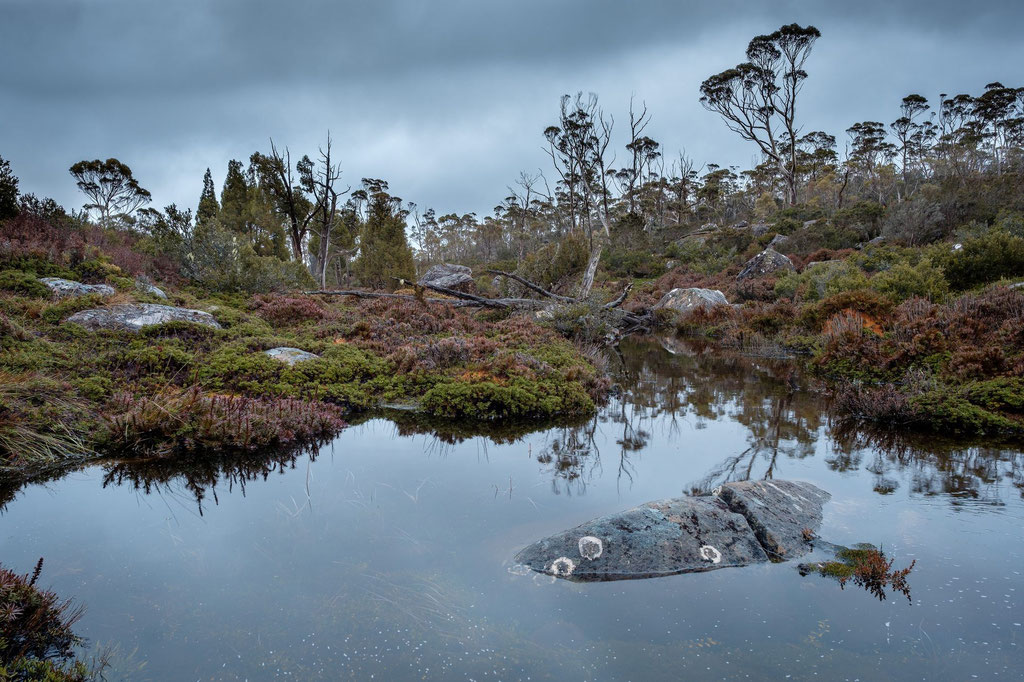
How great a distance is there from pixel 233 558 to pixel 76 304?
8520 mm

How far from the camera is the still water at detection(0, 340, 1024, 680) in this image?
9.87 ft

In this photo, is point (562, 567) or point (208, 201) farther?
point (208, 201)

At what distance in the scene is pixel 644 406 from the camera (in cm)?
906

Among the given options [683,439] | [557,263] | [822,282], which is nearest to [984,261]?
[822,282]

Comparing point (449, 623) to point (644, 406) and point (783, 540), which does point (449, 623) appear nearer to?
point (783, 540)

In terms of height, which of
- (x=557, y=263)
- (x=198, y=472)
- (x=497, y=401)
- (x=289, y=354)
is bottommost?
(x=198, y=472)

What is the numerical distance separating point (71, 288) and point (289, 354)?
230 inches

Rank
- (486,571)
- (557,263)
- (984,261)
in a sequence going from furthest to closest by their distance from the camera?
1. (557,263)
2. (984,261)
3. (486,571)

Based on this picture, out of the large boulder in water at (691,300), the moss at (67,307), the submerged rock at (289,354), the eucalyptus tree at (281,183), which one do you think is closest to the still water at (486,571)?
the submerged rock at (289,354)

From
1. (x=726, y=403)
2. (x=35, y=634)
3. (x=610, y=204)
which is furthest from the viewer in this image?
(x=610, y=204)

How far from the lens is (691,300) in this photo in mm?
19812

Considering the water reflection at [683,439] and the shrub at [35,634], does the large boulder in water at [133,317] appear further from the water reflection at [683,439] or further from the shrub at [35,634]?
the shrub at [35,634]

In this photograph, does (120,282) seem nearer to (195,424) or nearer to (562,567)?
(195,424)

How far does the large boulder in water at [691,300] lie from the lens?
1923 cm
